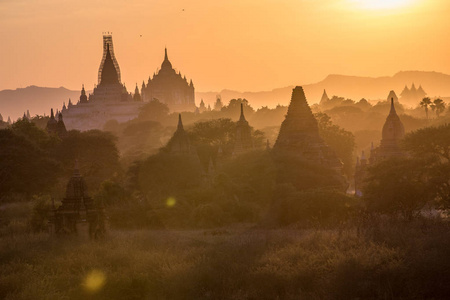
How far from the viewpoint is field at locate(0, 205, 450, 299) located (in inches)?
790

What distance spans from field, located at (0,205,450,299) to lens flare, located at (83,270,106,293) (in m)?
0.03

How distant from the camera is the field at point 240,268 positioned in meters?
20.1

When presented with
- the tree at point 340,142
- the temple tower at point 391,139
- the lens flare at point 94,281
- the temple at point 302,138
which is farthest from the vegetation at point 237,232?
the tree at point 340,142

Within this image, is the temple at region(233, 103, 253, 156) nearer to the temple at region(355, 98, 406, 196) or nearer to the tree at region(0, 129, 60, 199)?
the temple at region(355, 98, 406, 196)

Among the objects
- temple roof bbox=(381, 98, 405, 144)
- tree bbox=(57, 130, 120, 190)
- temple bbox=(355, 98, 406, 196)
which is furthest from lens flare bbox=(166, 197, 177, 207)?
temple roof bbox=(381, 98, 405, 144)

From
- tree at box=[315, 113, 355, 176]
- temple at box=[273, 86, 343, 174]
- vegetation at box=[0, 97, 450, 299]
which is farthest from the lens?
tree at box=[315, 113, 355, 176]

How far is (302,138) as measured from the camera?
47750mm

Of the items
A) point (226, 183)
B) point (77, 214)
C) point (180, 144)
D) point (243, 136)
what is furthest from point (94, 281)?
point (243, 136)

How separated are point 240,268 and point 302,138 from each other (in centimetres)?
2700

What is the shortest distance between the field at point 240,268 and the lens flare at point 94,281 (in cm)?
3

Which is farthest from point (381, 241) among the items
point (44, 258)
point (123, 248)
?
point (44, 258)

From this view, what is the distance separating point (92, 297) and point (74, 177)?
22.3 feet

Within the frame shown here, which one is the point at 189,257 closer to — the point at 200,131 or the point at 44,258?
the point at 44,258

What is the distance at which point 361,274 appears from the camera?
20.3m
